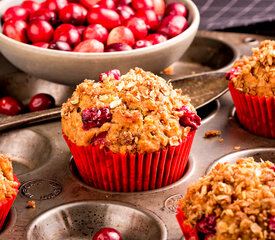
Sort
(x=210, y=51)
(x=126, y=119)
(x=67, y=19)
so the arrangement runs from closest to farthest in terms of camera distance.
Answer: (x=126, y=119) < (x=67, y=19) < (x=210, y=51)

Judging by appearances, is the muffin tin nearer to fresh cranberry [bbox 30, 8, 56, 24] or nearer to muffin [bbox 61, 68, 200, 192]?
muffin [bbox 61, 68, 200, 192]

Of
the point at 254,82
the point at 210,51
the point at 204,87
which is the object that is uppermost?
the point at 254,82

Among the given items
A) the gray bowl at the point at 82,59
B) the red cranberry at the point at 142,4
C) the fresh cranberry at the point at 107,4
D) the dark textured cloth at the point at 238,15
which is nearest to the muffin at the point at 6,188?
the gray bowl at the point at 82,59

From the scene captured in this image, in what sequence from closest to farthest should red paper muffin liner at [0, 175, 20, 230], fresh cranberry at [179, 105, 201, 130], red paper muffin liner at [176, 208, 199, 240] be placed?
red paper muffin liner at [176, 208, 199, 240] < red paper muffin liner at [0, 175, 20, 230] < fresh cranberry at [179, 105, 201, 130]

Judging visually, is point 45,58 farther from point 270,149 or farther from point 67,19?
point 270,149

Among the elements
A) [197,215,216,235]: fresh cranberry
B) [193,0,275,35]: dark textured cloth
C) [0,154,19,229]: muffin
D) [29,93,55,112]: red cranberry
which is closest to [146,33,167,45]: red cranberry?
[29,93,55,112]: red cranberry

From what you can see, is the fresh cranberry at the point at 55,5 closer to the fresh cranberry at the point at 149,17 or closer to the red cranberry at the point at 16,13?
the red cranberry at the point at 16,13

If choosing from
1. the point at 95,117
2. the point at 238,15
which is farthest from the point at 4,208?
the point at 238,15

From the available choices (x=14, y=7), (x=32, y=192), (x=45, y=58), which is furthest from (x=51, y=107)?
(x=32, y=192)
